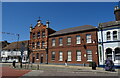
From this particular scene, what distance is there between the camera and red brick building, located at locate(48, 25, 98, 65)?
28.0m

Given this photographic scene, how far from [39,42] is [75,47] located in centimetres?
1218

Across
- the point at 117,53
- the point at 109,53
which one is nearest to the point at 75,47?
the point at 109,53

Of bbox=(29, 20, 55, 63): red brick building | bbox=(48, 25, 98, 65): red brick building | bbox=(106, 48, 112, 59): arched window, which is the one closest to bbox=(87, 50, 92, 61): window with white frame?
bbox=(48, 25, 98, 65): red brick building

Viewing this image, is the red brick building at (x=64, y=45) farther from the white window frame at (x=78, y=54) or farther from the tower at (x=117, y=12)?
the tower at (x=117, y=12)

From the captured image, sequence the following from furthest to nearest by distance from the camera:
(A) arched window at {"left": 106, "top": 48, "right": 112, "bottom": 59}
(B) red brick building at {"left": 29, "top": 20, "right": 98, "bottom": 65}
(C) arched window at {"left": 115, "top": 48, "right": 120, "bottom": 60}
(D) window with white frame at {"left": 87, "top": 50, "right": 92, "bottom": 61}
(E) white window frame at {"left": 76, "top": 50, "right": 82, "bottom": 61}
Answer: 1. (E) white window frame at {"left": 76, "top": 50, "right": 82, "bottom": 61}
2. (B) red brick building at {"left": 29, "top": 20, "right": 98, "bottom": 65}
3. (D) window with white frame at {"left": 87, "top": 50, "right": 92, "bottom": 61}
4. (A) arched window at {"left": 106, "top": 48, "right": 112, "bottom": 59}
5. (C) arched window at {"left": 115, "top": 48, "right": 120, "bottom": 60}

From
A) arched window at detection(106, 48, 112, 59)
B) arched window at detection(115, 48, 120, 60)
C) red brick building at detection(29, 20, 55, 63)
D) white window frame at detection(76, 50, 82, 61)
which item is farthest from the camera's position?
red brick building at detection(29, 20, 55, 63)

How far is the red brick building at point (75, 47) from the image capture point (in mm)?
27953

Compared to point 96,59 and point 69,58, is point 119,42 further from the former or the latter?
point 69,58

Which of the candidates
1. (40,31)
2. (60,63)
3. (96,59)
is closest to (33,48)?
(40,31)

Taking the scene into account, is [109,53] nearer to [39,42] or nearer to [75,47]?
[75,47]

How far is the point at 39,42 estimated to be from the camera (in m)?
38.1

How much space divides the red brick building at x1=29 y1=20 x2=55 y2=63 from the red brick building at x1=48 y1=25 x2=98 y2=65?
1.75 m

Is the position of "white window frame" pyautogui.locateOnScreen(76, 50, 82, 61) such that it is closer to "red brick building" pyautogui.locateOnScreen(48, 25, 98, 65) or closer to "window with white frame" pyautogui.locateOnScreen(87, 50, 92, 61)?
"red brick building" pyautogui.locateOnScreen(48, 25, 98, 65)

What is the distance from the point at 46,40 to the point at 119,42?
18727mm
